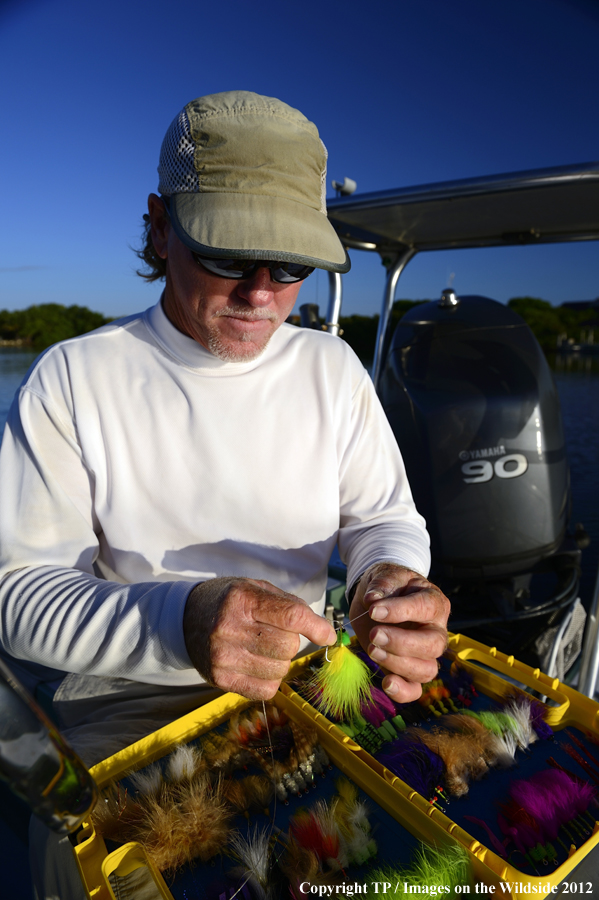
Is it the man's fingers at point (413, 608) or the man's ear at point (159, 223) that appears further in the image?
the man's ear at point (159, 223)

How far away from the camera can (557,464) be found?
8.00 ft

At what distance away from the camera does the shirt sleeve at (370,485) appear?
1582 mm

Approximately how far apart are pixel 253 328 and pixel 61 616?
0.84m

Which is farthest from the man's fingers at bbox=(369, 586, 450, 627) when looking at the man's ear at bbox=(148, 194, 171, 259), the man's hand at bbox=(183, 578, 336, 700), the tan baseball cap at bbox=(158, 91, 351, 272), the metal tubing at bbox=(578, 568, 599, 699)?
the man's ear at bbox=(148, 194, 171, 259)

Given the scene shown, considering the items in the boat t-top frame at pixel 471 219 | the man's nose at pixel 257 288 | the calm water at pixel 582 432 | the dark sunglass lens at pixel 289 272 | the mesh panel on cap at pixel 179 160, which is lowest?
the calm water at pixel 582 432

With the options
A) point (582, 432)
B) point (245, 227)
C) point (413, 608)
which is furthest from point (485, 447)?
point (582, 432)

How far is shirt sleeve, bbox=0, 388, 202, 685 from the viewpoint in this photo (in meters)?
1.06

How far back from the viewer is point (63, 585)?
1.16 metres

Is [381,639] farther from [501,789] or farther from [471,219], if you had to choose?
[471,219]

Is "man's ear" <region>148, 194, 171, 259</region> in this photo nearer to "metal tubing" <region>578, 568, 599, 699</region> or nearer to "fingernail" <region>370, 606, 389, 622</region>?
"fingernail" <region>370, 606, 389, 622</region>

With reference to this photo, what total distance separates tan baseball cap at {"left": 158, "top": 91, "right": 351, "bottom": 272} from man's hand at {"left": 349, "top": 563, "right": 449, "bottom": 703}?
789 mm

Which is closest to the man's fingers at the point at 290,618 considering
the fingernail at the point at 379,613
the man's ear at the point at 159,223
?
the fingernail at the point at 379,613

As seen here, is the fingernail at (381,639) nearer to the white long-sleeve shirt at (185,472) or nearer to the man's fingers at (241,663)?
the man's fingers at (241,663)

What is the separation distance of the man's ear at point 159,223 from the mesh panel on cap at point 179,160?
0.40ft
